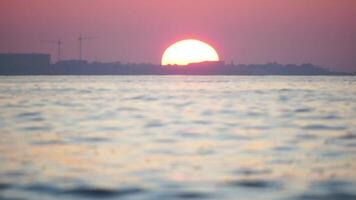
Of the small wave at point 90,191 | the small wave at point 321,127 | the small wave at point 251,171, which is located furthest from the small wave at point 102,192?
the small wave at point 321,127

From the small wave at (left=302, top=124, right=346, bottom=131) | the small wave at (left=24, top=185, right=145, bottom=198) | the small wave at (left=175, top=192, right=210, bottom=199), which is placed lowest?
the small wave at (left=302, top=124, right=346, bottom=131)

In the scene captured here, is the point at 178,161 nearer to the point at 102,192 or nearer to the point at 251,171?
the point at 251,171

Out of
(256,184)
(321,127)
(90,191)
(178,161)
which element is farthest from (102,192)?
(321,127)

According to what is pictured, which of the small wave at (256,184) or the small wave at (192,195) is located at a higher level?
the small wave at (256,184)

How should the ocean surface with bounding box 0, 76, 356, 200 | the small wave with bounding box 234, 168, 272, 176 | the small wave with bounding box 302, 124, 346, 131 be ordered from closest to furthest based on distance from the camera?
the ocean surface with bounding box 0, 76, 356, 200, the small wave with bounding box 234, 168, 272, 176, the small wave with bounding box 302, 124, 346, 131

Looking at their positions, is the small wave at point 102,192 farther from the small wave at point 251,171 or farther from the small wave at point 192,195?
the small wave at point 251,171

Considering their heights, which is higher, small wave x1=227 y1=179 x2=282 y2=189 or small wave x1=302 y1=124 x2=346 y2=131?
small wave x1=227 y1=179 x2=282 y2=189

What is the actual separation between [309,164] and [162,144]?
6.15m

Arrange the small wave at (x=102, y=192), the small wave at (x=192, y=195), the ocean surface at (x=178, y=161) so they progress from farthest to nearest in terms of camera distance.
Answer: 1. the ocean surface at (x=178, y=161)
2. the small wave at (x=102, y=192)
3. the small wave at (x=192, y=195)

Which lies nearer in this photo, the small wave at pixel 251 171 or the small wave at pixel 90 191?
the small wave at pixel 90 191

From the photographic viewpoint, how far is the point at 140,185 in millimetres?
13859

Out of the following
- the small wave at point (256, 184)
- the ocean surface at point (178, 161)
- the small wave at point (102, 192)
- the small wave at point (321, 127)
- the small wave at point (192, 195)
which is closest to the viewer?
the small wave at point (192, 195)

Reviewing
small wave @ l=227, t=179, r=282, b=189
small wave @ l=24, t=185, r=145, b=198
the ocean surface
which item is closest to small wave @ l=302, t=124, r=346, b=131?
the ocean surface

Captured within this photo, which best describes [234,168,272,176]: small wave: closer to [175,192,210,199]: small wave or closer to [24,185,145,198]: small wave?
[175,192,210,199]: small wave
